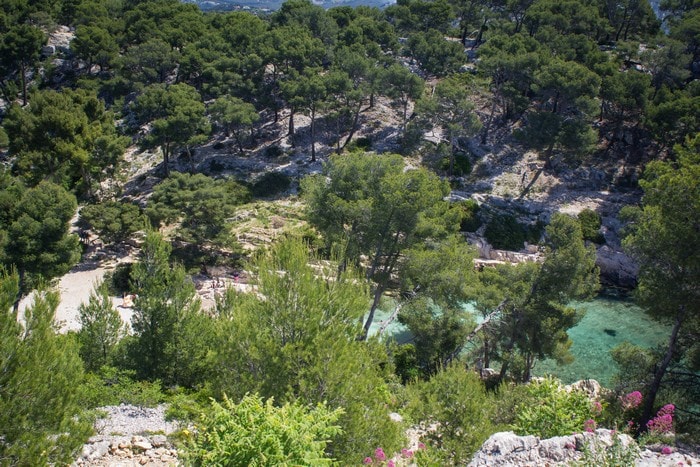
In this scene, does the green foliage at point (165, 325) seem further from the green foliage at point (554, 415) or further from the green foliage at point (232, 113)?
the green foliage at point (232, 113)

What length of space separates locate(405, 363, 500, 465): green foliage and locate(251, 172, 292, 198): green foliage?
92.2 feet

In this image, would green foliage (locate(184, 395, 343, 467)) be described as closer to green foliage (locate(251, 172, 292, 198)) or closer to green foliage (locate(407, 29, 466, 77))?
green foliage (locate(251, 172, 292, 198))

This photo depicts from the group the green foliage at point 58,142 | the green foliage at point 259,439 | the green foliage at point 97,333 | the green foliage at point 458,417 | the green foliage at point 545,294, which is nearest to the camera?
the green foliage at point 259,439

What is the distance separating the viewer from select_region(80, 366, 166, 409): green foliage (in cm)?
1067

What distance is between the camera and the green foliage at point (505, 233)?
32531mm

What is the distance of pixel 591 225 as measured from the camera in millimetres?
32750

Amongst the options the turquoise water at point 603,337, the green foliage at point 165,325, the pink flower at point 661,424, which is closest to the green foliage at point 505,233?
the turquoise water at point 603,337

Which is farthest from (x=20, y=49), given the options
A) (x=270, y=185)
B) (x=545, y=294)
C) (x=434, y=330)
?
(x=545, y=294)

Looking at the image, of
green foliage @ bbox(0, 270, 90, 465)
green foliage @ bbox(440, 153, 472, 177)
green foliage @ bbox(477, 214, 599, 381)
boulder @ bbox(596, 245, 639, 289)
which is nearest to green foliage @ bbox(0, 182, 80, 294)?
green foliage @ bbox(0, 270, 90, 465)

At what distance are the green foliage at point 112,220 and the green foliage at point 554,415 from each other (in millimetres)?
25689

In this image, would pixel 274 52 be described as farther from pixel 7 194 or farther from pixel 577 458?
pixel 577 458

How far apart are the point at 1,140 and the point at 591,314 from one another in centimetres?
4181

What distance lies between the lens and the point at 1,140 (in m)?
30.7

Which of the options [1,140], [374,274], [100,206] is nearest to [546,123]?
[374,274]
